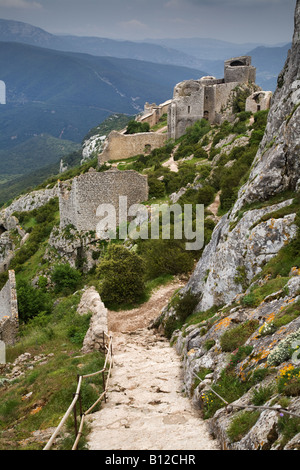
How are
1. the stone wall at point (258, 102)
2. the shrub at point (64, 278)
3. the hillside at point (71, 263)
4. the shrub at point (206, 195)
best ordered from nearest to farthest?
1. the hillside at point (71, 263)
2. the shrub at point (64, 278)
3. the shrub at point (206, 195)
4. the stone wall at point (258, 102)

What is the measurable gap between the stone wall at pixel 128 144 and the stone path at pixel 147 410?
112 feet

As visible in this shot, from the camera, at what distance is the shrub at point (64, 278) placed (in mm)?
25781

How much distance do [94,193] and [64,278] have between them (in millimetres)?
5563

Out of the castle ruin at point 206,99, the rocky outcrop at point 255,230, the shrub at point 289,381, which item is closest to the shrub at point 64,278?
the rocky outcrop at point 255,230

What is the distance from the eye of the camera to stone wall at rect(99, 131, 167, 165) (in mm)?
44625

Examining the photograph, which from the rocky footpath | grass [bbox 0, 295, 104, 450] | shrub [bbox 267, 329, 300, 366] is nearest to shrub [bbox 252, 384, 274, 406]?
the rocky footpath

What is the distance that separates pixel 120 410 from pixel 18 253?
31430 mm

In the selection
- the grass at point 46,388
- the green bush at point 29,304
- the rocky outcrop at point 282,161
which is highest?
the rocky outcrop at point 282,161

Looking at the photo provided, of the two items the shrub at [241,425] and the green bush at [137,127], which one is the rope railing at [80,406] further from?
the green bush at [137,127]

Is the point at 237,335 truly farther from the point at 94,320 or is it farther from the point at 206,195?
the point at 206,195

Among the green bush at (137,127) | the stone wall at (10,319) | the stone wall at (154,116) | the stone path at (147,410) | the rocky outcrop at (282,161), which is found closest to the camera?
the stone path at (147,410)

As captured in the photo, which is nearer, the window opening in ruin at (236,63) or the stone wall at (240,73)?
the stone wall at (240,73)
